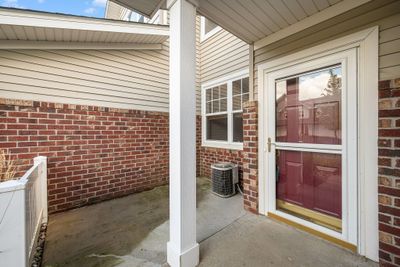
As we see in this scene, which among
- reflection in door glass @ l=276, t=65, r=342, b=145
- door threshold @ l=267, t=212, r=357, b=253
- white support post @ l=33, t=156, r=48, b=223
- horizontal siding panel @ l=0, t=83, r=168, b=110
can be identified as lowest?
door threshold @ l=267, t=212, r=357, b=253

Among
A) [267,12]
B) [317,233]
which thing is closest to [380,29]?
[267,12]

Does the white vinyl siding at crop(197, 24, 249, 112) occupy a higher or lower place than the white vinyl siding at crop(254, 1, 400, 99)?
higher

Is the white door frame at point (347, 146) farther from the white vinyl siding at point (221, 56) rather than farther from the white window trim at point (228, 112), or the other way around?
the white vinyl siding at point (221, 56)

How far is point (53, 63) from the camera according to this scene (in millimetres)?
2766

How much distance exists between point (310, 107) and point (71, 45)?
3503 millimetres

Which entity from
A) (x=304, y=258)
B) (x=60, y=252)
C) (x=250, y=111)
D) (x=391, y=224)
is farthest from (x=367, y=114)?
(x=60, y=252)

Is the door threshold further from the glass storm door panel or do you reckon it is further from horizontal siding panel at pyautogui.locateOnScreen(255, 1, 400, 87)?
horizontal siding panel at pyautogui.locateOnScreen(255, 1, 400, 87)

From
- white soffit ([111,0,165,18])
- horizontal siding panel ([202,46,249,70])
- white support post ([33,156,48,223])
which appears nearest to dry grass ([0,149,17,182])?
white support post ([33,156,48,223])

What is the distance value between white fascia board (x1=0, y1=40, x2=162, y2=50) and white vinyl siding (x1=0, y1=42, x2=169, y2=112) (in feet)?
0.36

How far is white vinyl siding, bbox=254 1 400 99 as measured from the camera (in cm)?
158

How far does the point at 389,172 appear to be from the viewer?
1.56 m

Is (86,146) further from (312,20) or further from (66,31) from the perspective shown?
(312,20)

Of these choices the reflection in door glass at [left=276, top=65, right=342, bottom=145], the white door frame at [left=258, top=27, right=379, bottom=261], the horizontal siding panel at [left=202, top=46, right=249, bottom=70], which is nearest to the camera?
the white door frame at [left=258, top=27, right=379, bottom=261]

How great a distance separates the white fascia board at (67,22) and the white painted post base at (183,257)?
2932 mm
